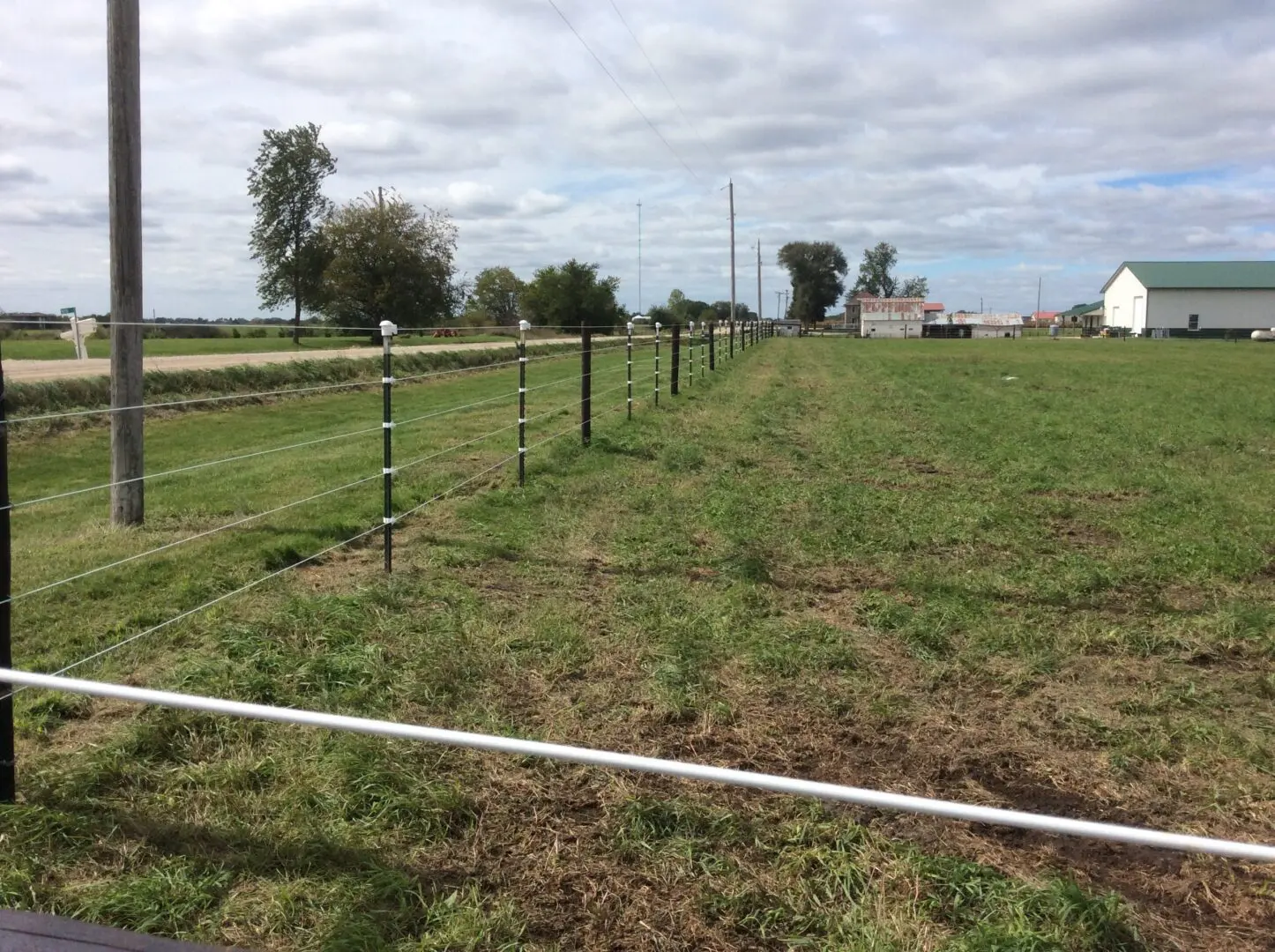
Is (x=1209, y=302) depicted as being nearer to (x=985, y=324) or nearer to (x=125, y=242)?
(x=985, y=324)

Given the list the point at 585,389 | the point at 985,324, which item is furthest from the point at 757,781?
the point at 985,324

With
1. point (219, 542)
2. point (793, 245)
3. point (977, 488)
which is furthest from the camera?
point (793, 245)

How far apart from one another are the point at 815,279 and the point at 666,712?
120116 millimetres

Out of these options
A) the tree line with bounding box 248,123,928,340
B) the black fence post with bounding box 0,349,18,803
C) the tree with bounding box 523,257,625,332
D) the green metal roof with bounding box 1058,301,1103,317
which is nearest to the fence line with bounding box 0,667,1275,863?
the black fence post with bounding box 0,349,18,803

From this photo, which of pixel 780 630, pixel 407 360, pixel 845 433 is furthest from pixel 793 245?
pixel 780 630

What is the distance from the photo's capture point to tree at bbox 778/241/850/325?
119 m

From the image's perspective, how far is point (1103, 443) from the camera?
38.2ft

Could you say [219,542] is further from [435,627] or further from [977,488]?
[977,488]

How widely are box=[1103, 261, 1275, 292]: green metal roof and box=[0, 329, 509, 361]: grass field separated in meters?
71.4

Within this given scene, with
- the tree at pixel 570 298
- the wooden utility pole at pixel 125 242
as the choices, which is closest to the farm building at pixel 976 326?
the tree at pixel 570 298

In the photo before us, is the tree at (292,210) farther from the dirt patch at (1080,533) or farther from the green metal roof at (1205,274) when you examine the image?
the green metal roof at (1205,274)

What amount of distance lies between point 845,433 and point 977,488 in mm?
4046

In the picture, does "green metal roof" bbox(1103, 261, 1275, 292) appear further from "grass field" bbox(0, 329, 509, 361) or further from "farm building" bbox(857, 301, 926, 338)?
"grass field" bbox(0, 329, 509, 361)

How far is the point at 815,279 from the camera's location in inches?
4685
